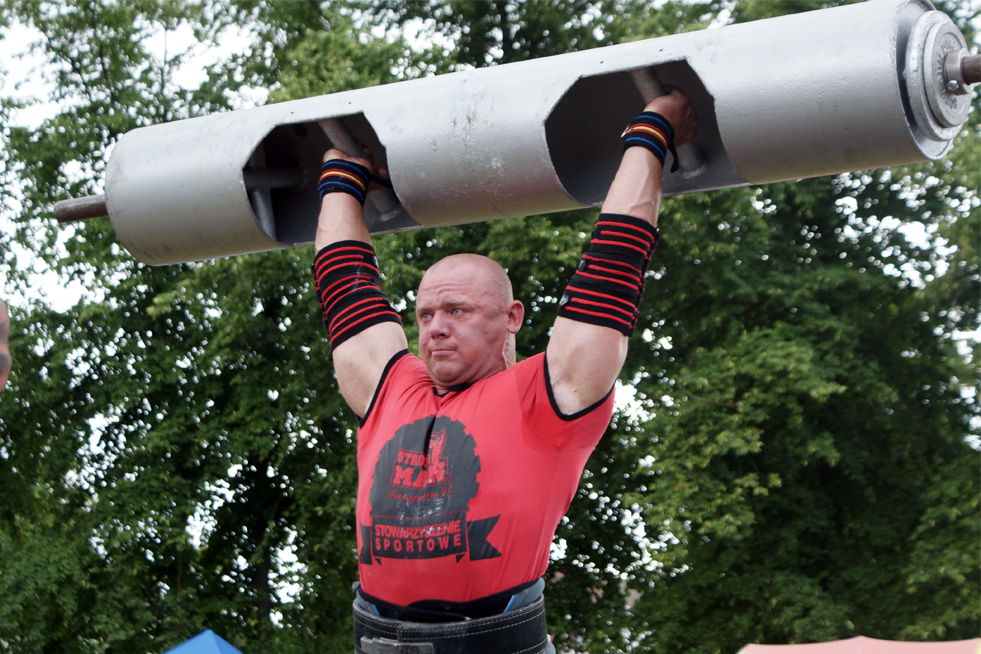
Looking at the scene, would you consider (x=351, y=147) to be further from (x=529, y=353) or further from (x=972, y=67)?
(x=529, y=353)

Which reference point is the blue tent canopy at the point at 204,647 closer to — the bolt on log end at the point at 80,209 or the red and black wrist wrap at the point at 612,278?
the bolt on log end at the point at 80,209

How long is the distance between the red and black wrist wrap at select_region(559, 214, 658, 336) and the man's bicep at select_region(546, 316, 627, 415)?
0.07 ft

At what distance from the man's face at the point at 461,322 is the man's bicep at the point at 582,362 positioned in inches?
11.1

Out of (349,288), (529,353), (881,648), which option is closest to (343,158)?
(349,288)

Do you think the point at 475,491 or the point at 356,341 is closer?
the point at 475,491

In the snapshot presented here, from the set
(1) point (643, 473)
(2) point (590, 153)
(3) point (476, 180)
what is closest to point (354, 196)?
(3) point (476, 180)

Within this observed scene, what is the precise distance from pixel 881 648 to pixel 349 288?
17.4 ft

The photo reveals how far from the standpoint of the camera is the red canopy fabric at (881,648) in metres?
6.09

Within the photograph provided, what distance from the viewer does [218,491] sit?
10766 millimetres

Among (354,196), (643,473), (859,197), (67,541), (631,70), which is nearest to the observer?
(631,70)

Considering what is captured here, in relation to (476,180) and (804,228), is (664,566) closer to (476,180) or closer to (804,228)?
(804,228)

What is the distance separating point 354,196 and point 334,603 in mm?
8654

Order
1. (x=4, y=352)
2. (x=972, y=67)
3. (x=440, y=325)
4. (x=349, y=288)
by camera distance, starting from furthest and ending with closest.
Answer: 1. (x=349, y=288)
2. (x=440, y=325)
3. (x=972, y=67)
4. (x=4, y=352)

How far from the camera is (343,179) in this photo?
234 cm
